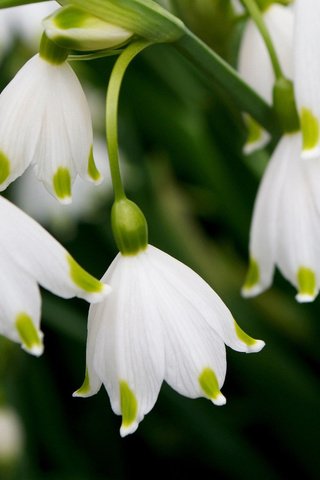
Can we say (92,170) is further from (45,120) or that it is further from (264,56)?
(264,56)

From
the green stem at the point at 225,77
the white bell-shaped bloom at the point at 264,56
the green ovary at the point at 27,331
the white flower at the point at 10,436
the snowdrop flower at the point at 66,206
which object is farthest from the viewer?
the snowdrop flower at the point at 66,206

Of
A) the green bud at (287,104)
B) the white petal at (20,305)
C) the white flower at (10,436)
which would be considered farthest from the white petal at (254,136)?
the white flower at (10,436)

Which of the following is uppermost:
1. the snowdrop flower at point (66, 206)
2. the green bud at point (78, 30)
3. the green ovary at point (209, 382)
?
the green bud at point (78, 30)

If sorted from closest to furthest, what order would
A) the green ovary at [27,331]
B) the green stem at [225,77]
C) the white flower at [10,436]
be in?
the green ovary at [27,331] → the green stem at [225,77] → the white flower at [10,436]

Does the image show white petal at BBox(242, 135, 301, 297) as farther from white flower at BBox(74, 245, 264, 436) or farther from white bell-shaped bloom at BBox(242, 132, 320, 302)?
white flower at BBox(74, 245, 264, 436)

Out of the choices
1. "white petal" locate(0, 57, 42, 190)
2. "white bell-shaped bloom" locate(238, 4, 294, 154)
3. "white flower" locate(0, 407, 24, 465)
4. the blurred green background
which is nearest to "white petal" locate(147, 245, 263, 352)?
"white petal" locate(0, 57, 42, 190)

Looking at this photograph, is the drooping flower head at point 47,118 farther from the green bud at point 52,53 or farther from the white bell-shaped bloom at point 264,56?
the white bell-shaped bloom at point 264,56
